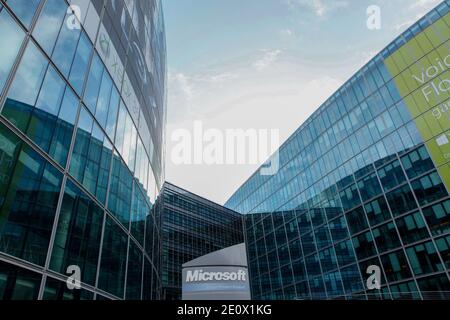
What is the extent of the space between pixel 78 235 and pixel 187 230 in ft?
184

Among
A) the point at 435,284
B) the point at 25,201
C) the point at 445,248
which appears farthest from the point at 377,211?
the point at 25,201

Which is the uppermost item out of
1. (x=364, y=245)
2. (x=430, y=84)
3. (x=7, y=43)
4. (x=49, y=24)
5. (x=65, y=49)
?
(x=430, y=84)

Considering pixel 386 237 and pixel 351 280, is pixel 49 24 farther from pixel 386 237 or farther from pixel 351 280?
pixel 351 280

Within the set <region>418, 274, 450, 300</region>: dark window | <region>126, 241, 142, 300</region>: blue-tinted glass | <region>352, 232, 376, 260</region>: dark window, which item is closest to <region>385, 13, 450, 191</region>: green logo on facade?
<region>418, 274, 450, 300</region>: dark window

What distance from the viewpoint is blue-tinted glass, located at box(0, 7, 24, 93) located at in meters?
9.39

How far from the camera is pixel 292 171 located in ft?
227

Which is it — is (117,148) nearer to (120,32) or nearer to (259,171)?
(120,32)

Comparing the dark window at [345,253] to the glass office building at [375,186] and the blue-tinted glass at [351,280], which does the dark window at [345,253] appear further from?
the blue-tinted glass at [351,280]

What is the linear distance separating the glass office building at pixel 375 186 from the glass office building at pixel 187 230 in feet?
37.4

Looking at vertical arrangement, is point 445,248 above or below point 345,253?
below

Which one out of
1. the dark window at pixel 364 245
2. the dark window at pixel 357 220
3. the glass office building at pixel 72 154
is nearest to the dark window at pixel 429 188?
the dark window at pixel 357 220

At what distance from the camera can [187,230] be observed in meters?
67.5
